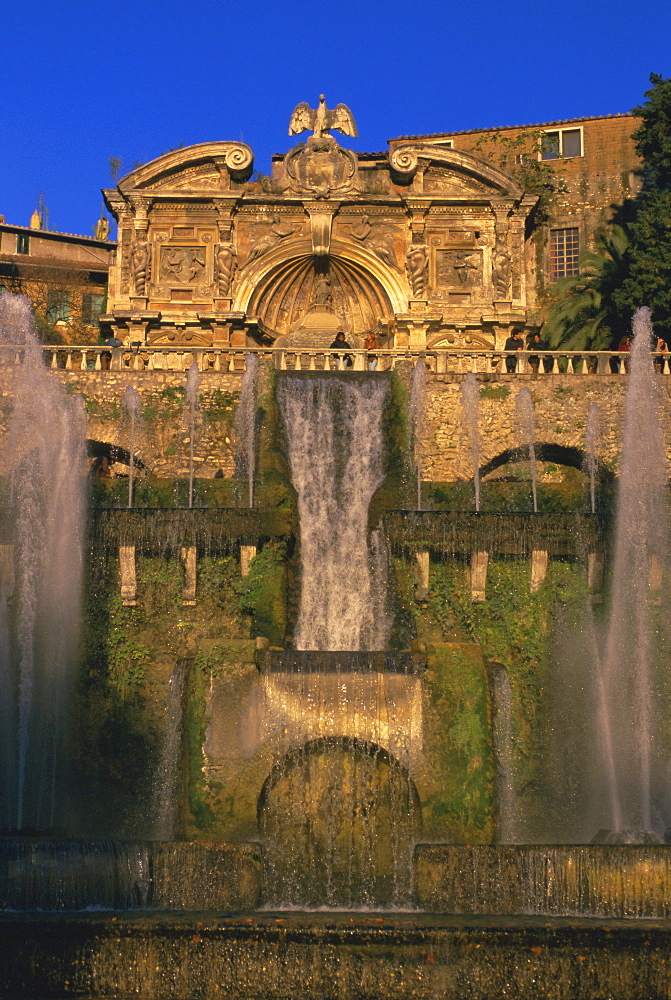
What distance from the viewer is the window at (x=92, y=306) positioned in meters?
42.9

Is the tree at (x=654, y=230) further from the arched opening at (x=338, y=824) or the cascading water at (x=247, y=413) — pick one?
the arched opening at (x=338, y=824)

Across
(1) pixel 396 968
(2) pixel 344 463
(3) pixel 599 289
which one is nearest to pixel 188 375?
(2) pixel 344 463

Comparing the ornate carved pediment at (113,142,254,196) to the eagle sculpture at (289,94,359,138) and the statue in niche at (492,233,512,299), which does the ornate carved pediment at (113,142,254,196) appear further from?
the statue in niche at (492,233,512,299)

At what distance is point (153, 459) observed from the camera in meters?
26.4

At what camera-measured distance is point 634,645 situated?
20016 mm

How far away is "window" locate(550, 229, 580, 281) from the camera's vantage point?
41.1 meters

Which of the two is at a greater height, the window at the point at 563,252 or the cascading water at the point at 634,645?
the window at the point at 563,252

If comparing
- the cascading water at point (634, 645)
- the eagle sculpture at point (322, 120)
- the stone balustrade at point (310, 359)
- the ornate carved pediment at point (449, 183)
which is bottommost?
the cascading water at point (634, 645)

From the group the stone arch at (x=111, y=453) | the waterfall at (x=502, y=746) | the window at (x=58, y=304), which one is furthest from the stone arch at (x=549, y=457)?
the window at (x=58, y=304)

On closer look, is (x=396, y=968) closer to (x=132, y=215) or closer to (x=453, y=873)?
(x=453, y=873)

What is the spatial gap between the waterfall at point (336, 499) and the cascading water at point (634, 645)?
3957 mm

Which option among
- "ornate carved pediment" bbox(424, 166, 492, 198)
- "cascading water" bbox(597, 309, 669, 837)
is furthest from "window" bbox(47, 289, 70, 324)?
"cascading water" bbox(597, 309, 669, 837)

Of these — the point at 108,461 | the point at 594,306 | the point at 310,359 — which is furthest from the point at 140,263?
the point at 594,306

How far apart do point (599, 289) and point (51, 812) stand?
2487 cm
